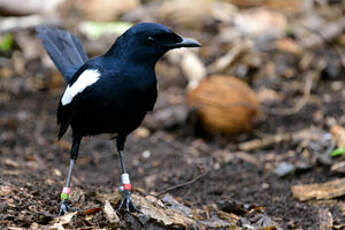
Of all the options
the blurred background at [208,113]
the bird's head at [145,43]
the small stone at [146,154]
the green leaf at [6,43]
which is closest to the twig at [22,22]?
the blurred background at [208,113]

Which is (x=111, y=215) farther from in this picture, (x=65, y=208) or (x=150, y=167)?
(x=150, y=167)

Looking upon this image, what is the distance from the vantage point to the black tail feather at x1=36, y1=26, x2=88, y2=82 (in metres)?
4.58

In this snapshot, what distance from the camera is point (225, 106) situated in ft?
19.0

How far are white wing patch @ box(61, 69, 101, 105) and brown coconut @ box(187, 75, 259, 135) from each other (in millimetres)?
2328

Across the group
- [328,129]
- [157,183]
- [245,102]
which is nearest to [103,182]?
[157,183]

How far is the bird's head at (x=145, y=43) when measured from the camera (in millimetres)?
3594

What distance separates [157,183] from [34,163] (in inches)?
47.7

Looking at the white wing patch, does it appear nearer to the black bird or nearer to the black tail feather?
the black bird

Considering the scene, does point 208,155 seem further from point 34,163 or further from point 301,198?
point 34,163

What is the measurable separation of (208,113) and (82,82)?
249 cm

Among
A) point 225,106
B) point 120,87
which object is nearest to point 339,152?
point 225,106

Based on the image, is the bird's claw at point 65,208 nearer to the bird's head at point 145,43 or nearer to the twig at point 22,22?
the bird's head at point 145,43

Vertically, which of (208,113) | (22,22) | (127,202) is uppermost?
(127,202)

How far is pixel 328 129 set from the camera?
5.74 m
